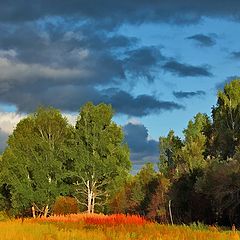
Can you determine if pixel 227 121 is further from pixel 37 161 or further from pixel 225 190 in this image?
pixel 37 161

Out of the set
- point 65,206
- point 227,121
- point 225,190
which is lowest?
point 225,190

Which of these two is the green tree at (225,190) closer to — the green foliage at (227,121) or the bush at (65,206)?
the green foliage at (227,121)

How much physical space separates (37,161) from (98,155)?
315 inches

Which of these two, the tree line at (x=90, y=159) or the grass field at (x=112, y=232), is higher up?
the tree line at (x=90, y=159)

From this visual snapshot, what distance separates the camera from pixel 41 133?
224 ft

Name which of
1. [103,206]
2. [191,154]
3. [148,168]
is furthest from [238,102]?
[103,206]

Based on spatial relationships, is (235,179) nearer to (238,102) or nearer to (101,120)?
(238,102)

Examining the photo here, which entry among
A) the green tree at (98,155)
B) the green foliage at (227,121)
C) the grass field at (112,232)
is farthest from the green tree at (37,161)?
the grass field at (112,232)

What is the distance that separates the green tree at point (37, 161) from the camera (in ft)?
212

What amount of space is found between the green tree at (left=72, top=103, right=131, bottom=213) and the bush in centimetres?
276

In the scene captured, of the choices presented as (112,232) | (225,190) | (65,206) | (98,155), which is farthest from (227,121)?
(112,232)

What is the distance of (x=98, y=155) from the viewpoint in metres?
63.1

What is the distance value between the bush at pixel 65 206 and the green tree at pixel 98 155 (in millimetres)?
2762

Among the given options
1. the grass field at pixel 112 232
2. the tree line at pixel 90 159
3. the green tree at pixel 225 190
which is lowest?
the grass field at pixel 112 232
